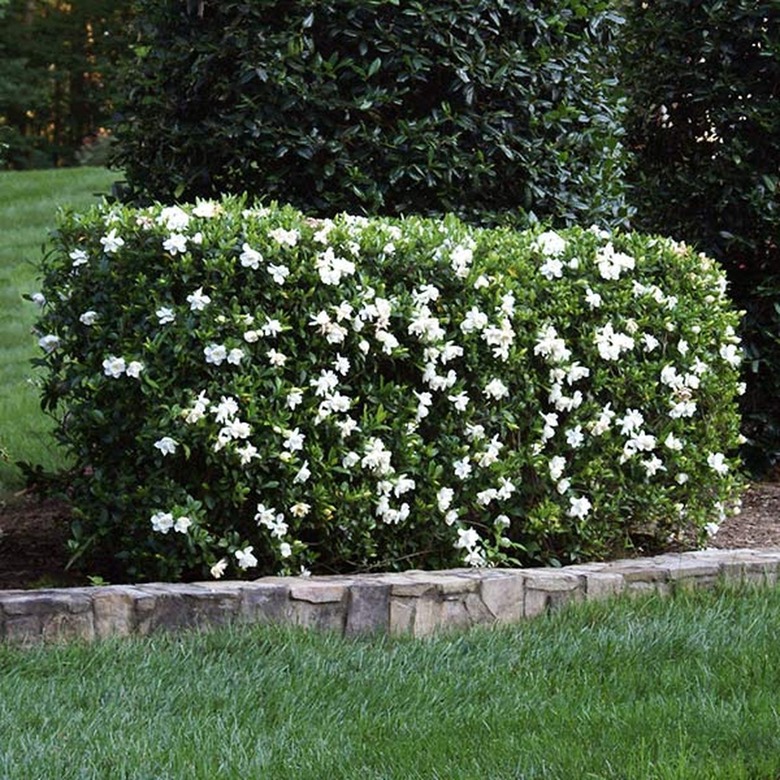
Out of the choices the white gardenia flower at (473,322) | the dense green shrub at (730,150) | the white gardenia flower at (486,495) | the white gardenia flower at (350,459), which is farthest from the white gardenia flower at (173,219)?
the dense green shrub at (730,150)

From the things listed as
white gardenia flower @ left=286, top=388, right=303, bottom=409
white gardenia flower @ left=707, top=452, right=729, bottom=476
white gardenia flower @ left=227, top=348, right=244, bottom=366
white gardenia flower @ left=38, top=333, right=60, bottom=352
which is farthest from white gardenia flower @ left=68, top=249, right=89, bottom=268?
white gardenia flower @ left=707, top=452, right=729, bottom=476

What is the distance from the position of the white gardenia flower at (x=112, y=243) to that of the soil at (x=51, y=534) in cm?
121

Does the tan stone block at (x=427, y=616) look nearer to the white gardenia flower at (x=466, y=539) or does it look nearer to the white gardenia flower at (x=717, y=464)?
the white gardenia flower at (x=466, y=539)

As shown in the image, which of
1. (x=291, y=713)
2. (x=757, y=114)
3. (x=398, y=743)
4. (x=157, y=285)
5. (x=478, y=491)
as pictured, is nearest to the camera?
(x=398, y=743)

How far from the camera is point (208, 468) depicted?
15.9 feet

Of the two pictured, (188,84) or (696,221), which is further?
(696,221)

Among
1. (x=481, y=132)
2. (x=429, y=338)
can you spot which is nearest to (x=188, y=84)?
(x=481, y=132)

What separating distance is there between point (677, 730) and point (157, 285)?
7.89ft

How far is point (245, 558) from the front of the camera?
4.75m

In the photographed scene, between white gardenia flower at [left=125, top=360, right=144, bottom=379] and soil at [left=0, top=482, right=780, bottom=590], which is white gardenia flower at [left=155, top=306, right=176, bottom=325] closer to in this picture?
white gardenia flower at [left=125, top=360, right=144, bottom=379]

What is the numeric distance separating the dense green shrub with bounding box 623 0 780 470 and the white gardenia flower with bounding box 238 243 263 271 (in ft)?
11.8

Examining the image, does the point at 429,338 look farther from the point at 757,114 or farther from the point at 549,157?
the point at 757,114

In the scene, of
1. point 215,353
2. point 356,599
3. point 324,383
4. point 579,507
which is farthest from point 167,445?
point 579,507

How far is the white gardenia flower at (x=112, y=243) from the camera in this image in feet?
16.0
